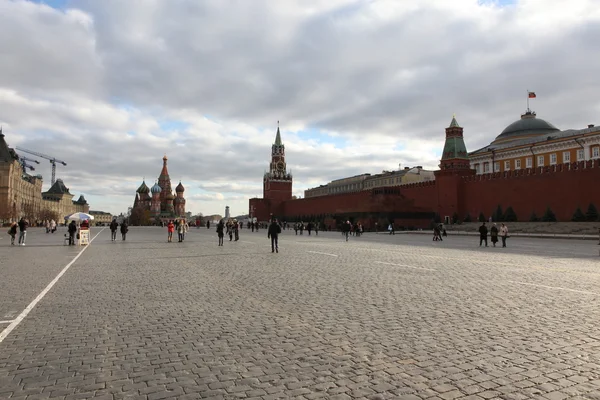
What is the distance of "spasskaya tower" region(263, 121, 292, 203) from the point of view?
95500mm

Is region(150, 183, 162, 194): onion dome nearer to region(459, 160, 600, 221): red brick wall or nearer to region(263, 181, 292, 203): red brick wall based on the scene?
region(263, 181, 292, 203): red brick wall

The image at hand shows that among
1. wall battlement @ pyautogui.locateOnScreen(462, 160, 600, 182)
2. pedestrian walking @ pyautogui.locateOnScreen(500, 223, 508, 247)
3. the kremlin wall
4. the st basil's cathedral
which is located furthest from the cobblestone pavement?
the st basil's cathedral

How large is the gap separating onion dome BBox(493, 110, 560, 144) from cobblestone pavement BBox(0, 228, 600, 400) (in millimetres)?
57291

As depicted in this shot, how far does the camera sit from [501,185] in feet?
134

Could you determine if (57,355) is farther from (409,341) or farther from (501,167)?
(501,167)

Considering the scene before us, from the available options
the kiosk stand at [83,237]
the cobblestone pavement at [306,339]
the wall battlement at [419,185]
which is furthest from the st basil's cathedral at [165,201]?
the cobblestone pavement at [306,339]

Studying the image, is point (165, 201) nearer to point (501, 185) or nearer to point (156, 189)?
point (156, 189)

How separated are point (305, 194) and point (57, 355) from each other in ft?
397

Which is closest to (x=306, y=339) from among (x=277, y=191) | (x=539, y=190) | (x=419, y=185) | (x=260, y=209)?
(x=539, y=190)

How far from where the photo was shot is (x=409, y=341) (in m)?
4.44

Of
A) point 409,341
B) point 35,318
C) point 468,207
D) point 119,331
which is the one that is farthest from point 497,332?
point 468,207

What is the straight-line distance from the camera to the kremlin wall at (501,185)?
3528 cm

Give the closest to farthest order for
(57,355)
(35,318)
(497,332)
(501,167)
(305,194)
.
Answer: (57,355)
(497,332)
(35,318)
(501,167)
(305,194)

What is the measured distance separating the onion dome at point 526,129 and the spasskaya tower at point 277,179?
45.2 m
